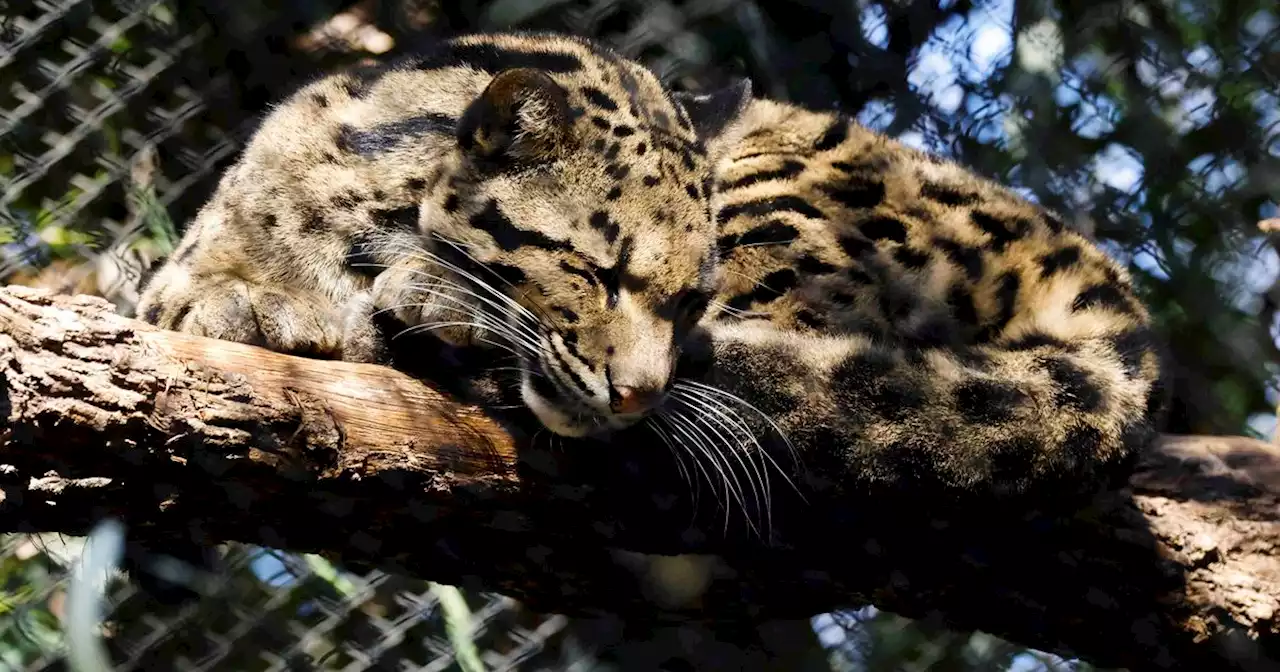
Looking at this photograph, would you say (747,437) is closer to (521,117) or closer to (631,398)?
(631,398)

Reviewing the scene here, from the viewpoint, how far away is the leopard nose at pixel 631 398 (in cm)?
134

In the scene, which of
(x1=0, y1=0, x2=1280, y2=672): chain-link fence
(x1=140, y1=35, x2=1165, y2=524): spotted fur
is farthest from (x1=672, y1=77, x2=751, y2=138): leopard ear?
(x1=0, y1=0, x2=1280, y2=672): chain-link fence

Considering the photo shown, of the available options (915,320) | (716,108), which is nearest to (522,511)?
(915,320)

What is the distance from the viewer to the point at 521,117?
1496 millimetres

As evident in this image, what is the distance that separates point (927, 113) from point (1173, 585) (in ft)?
2.95

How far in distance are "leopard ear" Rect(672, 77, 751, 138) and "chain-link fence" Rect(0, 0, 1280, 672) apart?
14.1 inches

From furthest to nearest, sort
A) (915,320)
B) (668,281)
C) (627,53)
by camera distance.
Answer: (627,53)
(915,320)
(668,281)

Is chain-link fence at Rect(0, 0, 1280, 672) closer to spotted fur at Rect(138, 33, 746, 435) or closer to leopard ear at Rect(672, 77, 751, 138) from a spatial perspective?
leopard ear at Rect(672, 77, 751, 138)

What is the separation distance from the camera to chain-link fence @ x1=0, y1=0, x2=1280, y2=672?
188 centimetres

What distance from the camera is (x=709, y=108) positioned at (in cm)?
187

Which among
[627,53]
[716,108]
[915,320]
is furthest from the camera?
[627,53]

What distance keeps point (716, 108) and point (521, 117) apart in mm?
455

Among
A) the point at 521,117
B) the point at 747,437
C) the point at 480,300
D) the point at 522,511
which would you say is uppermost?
the point at 521,117

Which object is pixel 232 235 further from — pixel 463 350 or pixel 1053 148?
pixel 1053 148
